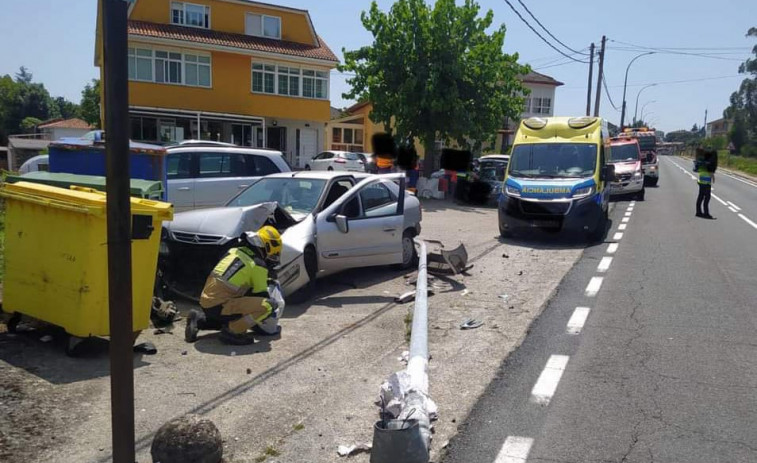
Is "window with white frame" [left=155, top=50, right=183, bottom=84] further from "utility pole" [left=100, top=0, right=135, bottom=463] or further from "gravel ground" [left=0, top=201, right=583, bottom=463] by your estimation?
"utility pole" [left=100, top=0, right=135, bottom=463]

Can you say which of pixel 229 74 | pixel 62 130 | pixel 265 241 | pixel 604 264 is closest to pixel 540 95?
pixel 229 74

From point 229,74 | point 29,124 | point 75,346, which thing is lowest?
point 75,346

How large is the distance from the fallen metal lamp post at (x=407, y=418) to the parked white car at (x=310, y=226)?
286cm

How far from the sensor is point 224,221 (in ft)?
23.6

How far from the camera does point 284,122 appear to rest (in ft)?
116

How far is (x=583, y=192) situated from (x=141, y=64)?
81.8 feet

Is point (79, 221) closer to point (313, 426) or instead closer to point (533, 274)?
point (313, 426)

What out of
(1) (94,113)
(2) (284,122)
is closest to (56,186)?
(2) (284,122)

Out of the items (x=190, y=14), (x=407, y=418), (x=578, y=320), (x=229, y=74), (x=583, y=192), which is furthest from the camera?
(x=229, y=74)

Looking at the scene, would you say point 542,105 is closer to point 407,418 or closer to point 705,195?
point 705,195

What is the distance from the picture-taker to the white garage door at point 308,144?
36.1 m

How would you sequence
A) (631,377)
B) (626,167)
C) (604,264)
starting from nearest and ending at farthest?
(631,377), (604,264), (626,167)

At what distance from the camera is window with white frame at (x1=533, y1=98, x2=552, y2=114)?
64.2 meters

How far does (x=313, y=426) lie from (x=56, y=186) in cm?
371
